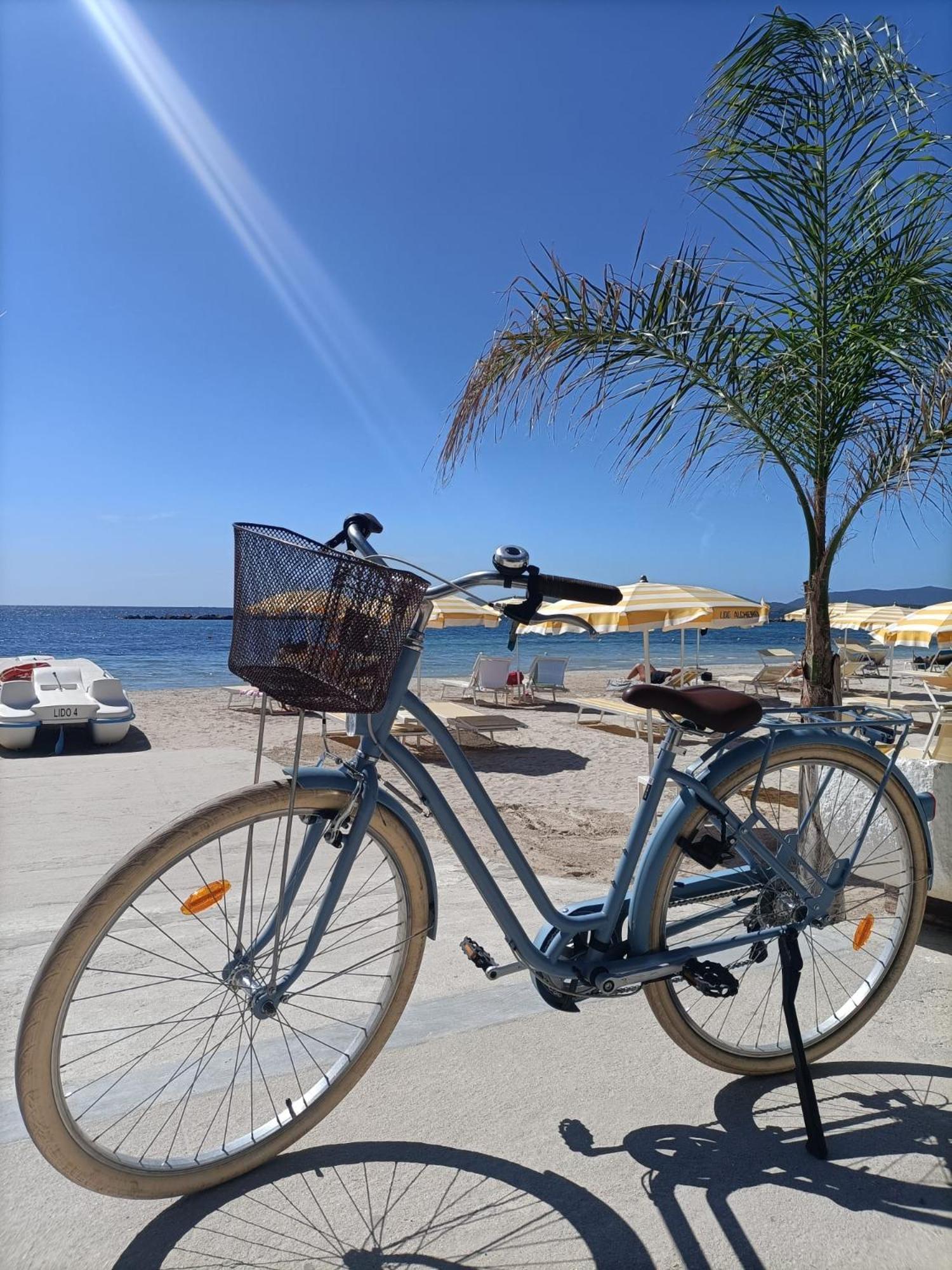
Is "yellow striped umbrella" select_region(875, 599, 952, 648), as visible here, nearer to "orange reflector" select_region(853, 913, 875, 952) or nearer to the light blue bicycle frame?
"orange reflector" select_region(853, 913, 875, 952)

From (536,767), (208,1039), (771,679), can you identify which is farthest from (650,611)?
(771,679)

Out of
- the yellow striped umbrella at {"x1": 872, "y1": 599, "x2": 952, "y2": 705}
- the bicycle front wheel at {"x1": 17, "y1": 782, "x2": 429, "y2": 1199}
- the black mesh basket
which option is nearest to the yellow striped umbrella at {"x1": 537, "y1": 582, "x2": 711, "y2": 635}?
the yellow striped umbrella at {"x1": 872, "y1": 599, "x2": 952, "y2": 705}

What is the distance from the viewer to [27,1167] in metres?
1.94

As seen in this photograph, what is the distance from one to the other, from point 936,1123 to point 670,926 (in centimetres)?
90

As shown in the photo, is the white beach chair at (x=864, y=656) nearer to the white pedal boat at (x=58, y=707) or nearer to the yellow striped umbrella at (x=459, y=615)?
the yellow striped umbrella at (x=459, y=615)

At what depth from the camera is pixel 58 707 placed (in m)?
11.4

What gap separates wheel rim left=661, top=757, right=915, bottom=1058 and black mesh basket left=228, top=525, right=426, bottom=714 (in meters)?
1.04

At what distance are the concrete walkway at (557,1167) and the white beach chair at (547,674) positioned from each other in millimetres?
Result: 17036

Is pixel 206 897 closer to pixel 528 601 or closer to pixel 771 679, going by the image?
pixel 528 601

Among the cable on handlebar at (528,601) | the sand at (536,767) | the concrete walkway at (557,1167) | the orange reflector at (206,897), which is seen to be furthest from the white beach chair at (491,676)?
the orange reflector at (206,897)

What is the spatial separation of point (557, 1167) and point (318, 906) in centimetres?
86

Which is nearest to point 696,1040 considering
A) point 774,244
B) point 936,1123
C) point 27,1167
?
point 936,1123

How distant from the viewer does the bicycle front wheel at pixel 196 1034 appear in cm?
166

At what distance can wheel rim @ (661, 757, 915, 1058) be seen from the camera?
235 centimetres
